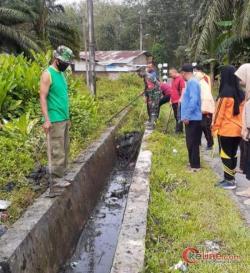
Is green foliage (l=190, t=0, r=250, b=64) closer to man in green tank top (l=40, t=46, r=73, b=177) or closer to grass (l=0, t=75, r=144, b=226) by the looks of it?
grass (l=0, t=75, r=144, b=226)

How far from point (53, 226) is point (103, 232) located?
1.47m

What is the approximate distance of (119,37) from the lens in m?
62.4

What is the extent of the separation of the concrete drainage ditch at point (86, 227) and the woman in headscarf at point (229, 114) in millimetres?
1257

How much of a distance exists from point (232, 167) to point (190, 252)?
246cm

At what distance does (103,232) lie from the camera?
257 inches

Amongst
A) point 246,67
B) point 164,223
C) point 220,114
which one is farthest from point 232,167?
→ point 164,223

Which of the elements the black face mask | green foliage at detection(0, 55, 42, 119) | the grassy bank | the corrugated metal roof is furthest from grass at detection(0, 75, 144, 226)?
the corrugated metal roof

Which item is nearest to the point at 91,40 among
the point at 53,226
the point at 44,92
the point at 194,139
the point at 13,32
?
the point at 194,139

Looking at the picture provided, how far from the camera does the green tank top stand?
5844 mm

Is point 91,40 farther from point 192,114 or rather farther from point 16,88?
point 192,114

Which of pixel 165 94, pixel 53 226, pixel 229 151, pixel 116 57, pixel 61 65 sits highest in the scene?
pixel 116 57

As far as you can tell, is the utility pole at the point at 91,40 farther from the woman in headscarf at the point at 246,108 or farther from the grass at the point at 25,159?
the woman in headscarf at the point at 246,108

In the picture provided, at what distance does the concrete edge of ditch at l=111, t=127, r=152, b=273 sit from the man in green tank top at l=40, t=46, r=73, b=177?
1144 millimetres

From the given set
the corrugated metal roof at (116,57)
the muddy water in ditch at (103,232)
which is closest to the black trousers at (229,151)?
the muddy water in ditch at (103,232)
